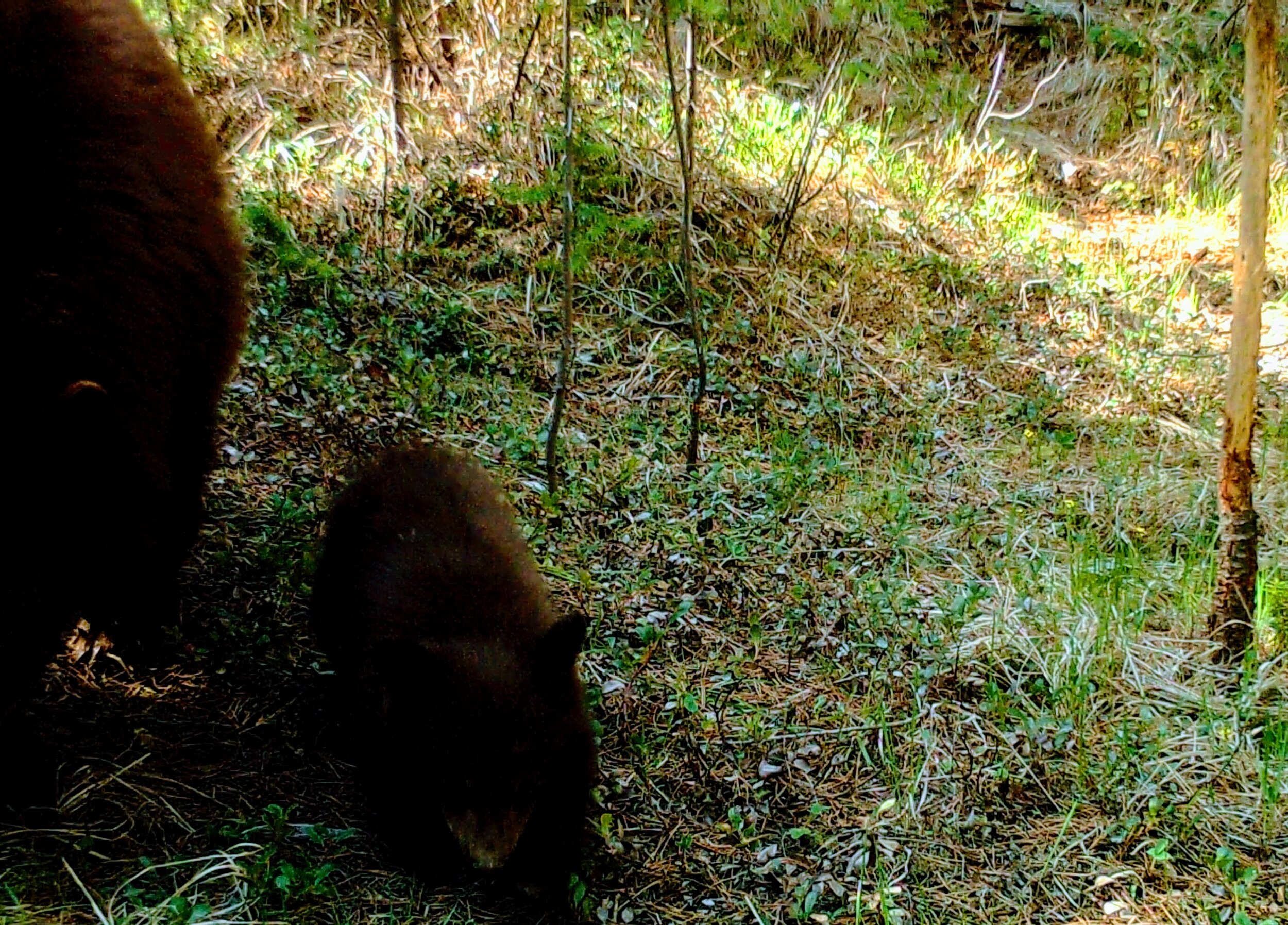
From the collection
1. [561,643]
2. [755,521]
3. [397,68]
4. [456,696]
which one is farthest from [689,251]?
[456,696]

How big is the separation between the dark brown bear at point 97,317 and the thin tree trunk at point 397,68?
9.56 ft

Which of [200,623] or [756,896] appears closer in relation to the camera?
[756,896]

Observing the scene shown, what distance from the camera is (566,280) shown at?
5.12m

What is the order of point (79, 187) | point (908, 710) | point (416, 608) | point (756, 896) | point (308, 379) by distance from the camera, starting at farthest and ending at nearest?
point (308, 379) < point (908, 710) < point (416, 608) < point (756, 896) < point (79, 187)

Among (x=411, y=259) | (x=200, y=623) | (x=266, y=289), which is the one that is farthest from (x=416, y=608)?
(x=411, y=259)

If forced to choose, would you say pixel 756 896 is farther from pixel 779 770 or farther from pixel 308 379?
pixel 308 379

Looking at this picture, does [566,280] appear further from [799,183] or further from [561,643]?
[799,183]

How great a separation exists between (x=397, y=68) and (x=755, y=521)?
3.71 metres

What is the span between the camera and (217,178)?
396 cm

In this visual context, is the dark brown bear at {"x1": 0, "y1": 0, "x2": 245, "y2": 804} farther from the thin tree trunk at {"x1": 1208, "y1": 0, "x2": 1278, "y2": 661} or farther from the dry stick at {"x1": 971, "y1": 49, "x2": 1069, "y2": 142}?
the dry stick at {"x1": 971, "y1": 49, "x2": 1069, "y2": 142}

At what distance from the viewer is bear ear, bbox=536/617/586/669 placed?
3268 mm

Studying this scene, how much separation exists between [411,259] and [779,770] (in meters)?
4.02

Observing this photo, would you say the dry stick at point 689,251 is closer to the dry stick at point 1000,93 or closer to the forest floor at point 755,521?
the forest floor at point 755,521

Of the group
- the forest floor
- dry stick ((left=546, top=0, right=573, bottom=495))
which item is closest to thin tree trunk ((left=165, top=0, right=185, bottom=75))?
the forest floor
